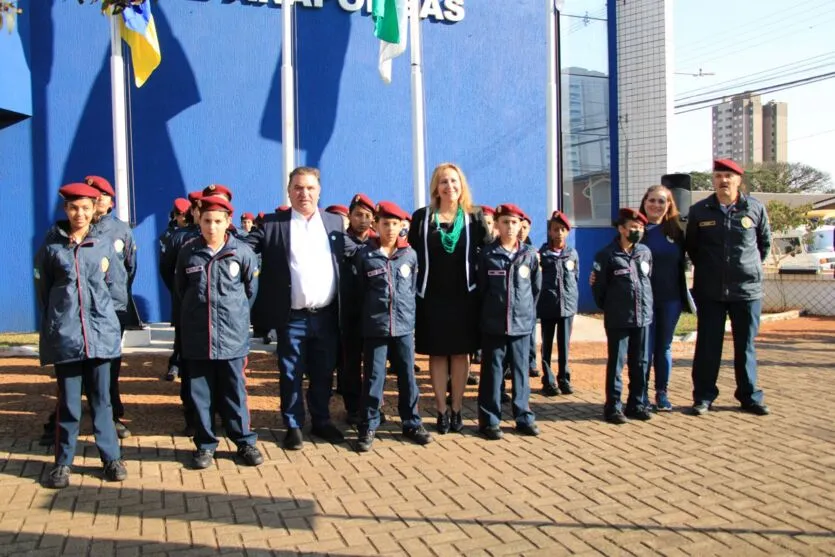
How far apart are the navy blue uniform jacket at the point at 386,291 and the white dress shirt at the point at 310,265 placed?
0.26 meters

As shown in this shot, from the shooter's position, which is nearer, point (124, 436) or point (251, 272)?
point (251, 272)

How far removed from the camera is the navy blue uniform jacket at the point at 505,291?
5051 mm

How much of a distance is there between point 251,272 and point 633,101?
11487 millimetres

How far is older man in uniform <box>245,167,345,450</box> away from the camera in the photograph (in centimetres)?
479

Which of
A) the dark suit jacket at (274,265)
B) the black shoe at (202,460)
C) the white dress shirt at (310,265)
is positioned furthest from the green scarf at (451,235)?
the black shoe at (202,460)

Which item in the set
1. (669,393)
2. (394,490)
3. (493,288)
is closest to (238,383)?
(394,490)

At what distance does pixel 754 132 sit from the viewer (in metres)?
73.5

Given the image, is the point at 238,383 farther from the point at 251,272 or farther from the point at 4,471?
the point at 4,471

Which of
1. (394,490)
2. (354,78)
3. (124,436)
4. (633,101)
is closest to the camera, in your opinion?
(394,490)

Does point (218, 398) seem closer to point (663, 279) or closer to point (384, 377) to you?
point (384, 377)

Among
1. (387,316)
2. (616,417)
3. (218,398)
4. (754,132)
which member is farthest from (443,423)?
(754,132)

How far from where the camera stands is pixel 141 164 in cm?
Result: 1078

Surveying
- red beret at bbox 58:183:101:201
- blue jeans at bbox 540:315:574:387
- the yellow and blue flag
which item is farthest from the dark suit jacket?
the yellow and blue flag

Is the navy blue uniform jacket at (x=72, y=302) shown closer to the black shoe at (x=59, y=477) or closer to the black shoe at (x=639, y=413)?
the black shoe at (x=59, y=477)
